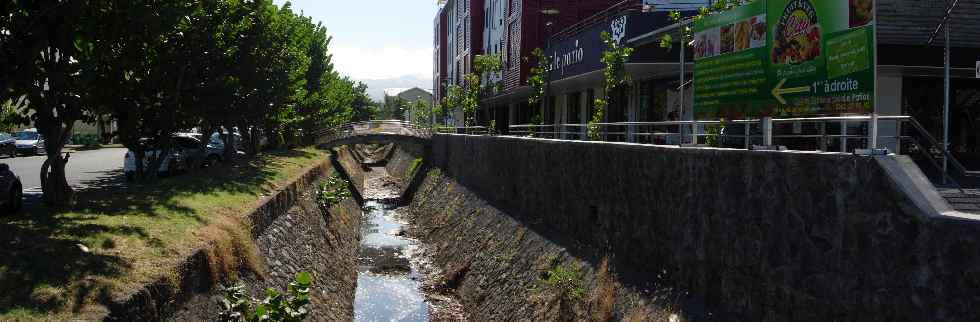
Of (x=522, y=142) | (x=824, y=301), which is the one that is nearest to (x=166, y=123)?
(x=522, y=142)

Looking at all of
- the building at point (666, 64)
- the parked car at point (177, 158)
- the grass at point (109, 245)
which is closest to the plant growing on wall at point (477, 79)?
the building at point (666, 64)

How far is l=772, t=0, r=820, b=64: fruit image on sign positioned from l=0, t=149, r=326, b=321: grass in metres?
9.34

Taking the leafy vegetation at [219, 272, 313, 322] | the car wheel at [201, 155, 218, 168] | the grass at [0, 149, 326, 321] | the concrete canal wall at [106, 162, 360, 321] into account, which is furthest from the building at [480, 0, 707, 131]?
the leafy vegetation at [219, 272, 313, 322]

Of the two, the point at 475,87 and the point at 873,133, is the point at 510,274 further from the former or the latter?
the point at 475,87

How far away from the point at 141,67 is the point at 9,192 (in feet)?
19.6

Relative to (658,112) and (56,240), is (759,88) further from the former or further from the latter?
(658,112)

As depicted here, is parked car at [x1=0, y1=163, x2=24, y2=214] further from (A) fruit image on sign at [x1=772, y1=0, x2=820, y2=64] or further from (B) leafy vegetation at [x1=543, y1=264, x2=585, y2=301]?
(A) fruit image on sign at [x1=772, y1=0, x2=820, y2=64]

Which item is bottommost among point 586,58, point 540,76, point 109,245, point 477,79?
point 109,245

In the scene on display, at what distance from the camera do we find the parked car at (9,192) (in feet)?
43.8

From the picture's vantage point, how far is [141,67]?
61.8 feet

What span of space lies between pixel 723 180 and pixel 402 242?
21.6 meters

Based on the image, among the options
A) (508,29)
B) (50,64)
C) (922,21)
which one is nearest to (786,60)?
(922,21)

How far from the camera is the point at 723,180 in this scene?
1068cm

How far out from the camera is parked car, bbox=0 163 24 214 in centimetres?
1336
